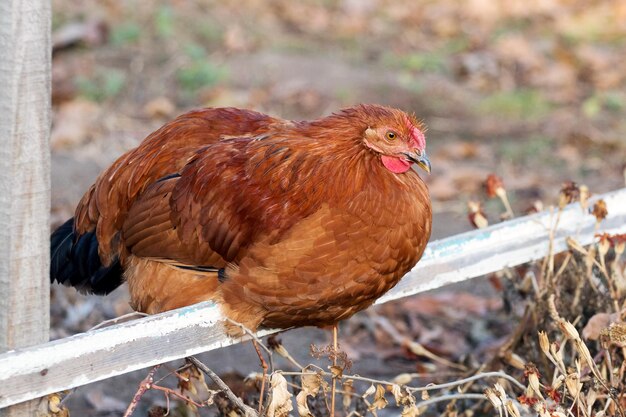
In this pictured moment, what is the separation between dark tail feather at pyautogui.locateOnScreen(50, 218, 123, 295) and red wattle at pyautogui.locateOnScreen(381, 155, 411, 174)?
1.00 metres

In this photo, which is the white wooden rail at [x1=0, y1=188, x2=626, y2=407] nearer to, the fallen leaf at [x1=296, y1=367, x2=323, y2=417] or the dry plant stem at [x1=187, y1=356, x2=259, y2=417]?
the dry plant stem at [x1=187, y1=356, x2=259, y2=417]

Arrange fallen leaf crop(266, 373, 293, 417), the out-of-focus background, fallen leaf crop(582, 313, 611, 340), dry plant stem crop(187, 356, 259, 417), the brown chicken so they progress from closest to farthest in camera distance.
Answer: fallen leaf crop(266, 373, 293, 417) < dry plant stem crop(187, 356, 259, 417) < the brown chicken < fallen leaf crop(582, 313, 611, 340) < the out-of-focus background

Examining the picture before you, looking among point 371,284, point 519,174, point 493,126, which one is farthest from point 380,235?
point 493,126

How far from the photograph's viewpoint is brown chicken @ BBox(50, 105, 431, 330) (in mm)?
2873

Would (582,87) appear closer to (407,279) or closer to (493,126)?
(493,126)

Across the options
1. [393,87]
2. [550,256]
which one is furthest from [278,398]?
[393,87]

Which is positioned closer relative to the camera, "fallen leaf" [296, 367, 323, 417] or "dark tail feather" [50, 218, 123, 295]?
"fallen leaf" [296, 367, 323, 417]

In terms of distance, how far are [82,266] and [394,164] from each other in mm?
1162

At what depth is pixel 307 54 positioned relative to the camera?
8148mm

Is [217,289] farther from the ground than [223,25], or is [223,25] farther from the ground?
[217,289]

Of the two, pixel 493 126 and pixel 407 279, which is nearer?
pixel 407 279

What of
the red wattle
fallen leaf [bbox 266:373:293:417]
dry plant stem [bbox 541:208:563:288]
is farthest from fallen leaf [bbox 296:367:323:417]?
dry plant stem [bbox 541:208:563:288]

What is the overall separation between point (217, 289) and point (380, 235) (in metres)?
0.53

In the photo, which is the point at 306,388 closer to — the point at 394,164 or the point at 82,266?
the point at 394,164
